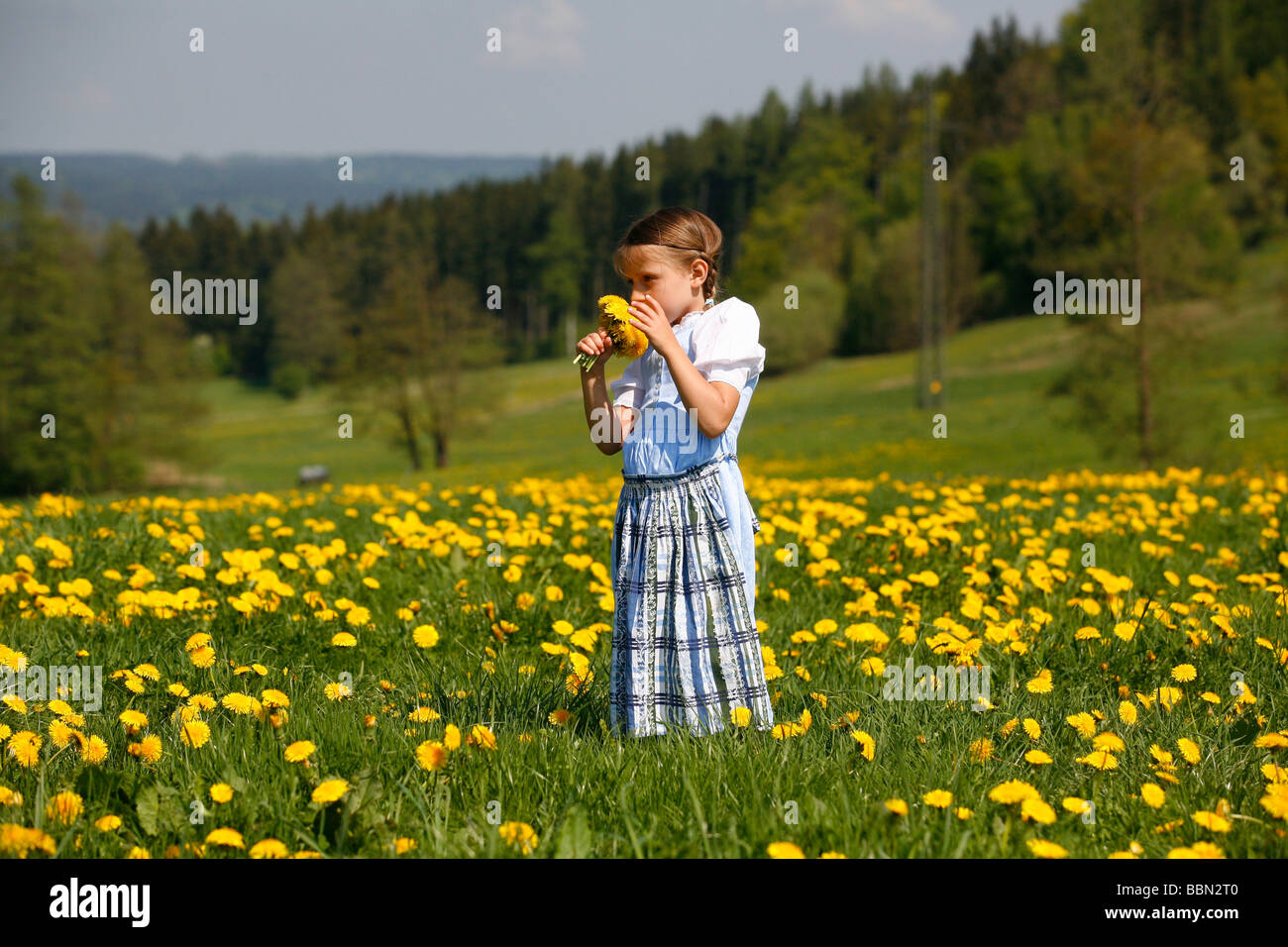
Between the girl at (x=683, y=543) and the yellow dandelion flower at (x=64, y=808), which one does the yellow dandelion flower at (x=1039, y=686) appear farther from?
the yellow dandelion flower at (x=64, y=808)

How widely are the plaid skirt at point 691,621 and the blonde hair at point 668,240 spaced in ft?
1.96

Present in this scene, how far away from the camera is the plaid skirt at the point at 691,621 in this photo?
9.84 feet

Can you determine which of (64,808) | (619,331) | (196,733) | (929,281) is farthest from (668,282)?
(929,281)

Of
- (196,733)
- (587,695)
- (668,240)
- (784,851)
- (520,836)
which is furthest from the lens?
(587,695)

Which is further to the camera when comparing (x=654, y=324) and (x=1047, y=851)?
(x=654, y=324)

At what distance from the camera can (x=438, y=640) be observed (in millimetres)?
4086

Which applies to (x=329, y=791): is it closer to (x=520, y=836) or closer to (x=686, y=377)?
(x=520, y=836)

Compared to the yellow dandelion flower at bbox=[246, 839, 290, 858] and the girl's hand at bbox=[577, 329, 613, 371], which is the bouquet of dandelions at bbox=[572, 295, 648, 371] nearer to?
the girl's hand at bbox=[577, 329, 613, 371]

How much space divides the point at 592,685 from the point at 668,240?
148cm

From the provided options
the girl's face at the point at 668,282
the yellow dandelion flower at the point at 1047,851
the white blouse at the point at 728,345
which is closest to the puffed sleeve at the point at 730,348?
the white blouse at the point at 728,345

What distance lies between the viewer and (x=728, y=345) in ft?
9.55

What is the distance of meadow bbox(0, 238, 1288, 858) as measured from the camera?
228cm

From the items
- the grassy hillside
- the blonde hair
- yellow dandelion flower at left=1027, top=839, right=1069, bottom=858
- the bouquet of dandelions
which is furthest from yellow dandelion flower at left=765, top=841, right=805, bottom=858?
the grassy hillside
